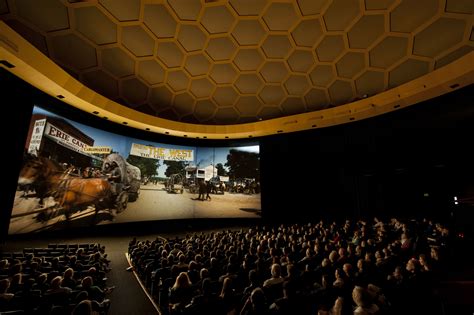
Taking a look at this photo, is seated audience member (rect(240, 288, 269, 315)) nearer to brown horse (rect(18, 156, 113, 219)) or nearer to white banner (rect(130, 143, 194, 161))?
brown horse (rect(18, 156, 113, 219))

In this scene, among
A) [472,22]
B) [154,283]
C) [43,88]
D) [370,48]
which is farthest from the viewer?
[370,48]

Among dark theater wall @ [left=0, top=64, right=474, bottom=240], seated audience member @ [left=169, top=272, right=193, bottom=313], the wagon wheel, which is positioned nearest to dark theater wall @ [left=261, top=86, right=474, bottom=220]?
dark theater wall @ [left=0, top=64, right=474, bottom=240]

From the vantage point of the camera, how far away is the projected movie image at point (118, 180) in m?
7.45

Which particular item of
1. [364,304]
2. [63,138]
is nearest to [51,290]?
[364,304]

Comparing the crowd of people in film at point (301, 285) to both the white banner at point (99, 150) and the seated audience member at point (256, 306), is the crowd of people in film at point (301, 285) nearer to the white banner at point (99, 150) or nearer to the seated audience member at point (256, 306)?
the seated audience member at point (256, 306)

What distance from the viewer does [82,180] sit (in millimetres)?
8992

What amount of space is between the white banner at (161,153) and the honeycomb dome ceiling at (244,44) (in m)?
2.21

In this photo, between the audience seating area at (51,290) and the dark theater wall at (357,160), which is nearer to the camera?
the audience seating area at (51,290)

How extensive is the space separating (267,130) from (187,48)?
219 inches

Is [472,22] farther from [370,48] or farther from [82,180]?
[82,180]

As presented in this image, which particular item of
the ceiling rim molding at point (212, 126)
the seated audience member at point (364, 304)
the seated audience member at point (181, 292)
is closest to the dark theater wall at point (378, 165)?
the ceiling rim molding at point (212, 126)

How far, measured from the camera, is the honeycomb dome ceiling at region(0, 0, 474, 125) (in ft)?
21.8

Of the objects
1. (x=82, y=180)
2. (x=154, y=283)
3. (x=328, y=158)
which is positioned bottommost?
(x=154, y=283)

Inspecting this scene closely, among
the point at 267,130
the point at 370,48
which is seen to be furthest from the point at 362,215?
the point at 370,48
